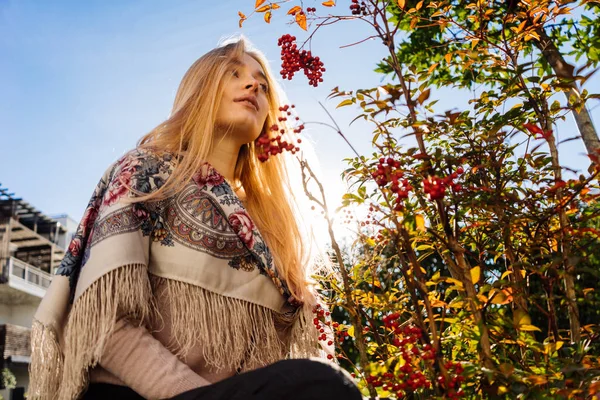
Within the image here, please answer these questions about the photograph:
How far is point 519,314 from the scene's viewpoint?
144 cm

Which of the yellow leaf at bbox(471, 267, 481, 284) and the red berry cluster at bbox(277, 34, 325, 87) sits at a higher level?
the red berry cluster at bbox(277, 34, 325, 87)

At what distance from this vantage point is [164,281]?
1812mm

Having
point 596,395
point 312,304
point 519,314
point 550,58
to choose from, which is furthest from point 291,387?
point 550,58

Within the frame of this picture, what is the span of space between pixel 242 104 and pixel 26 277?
25.9 m

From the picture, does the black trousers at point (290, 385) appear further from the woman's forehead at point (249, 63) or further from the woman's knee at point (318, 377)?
the woman's forehead at point (249, 63)

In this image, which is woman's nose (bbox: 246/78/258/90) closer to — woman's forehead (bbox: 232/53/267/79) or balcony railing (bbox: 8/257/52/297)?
woman's forehead (bbox: 232/53/267/79)

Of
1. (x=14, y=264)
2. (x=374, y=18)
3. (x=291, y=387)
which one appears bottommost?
(x=291, y=387)

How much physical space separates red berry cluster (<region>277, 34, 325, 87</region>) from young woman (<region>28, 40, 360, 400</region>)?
0.30 meters

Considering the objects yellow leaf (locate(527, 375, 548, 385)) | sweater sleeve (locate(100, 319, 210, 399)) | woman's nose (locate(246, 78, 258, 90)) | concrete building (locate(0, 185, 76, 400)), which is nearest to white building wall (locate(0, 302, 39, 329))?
concrete building (locate(0, 185, 76, 400))

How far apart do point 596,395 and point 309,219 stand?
4.55 feet

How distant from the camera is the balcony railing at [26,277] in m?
23.3

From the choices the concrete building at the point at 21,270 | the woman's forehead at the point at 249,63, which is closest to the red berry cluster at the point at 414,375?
the woman's forehead at the point at 249,63

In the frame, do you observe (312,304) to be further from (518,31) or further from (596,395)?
(518,31)

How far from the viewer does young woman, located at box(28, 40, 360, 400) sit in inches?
60.6
